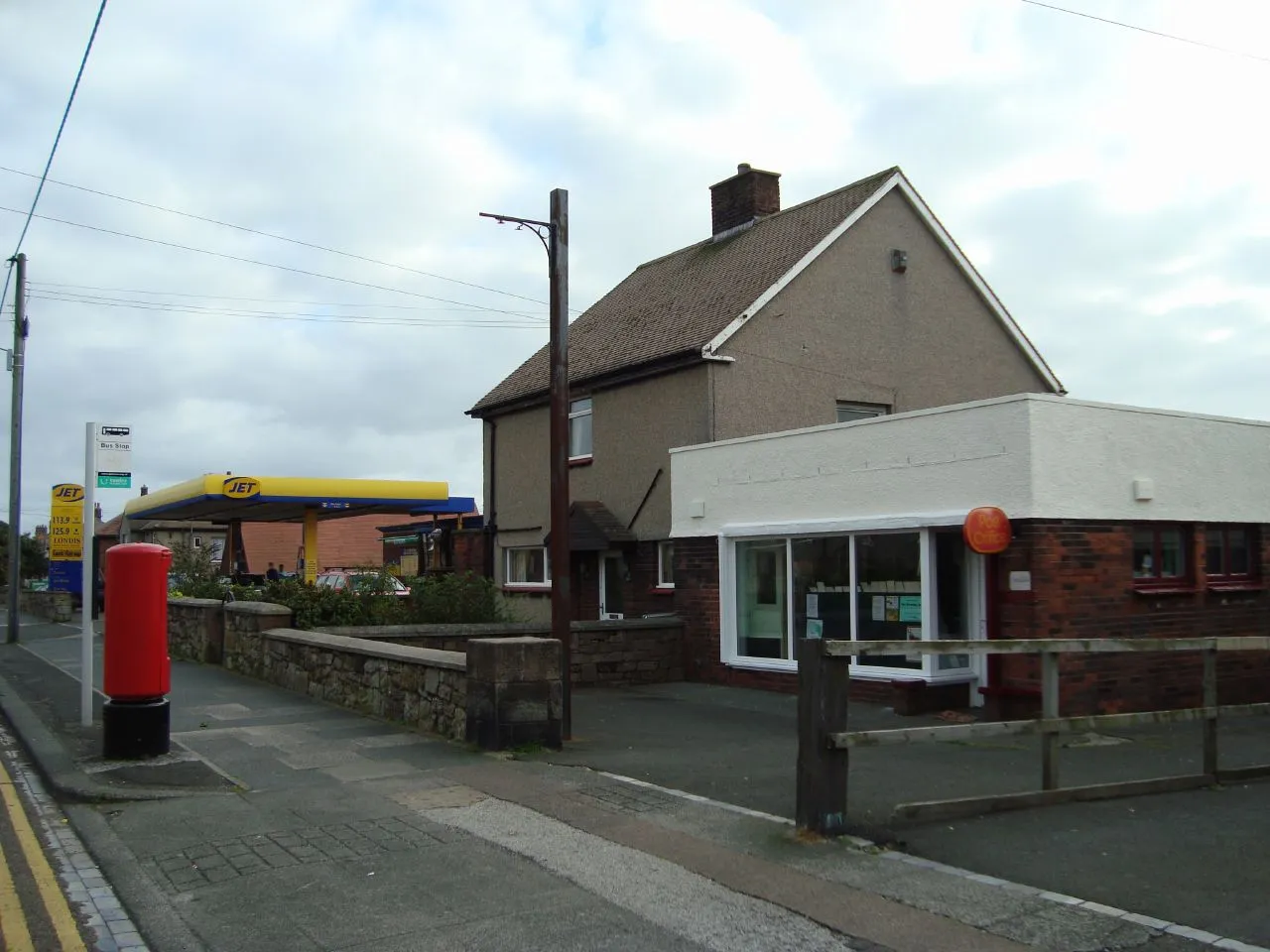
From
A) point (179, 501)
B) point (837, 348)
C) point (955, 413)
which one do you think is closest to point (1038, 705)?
point (955, 413)

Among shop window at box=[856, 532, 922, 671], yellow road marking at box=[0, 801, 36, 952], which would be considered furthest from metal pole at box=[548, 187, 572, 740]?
yellow road marking at box=[0, 801, 36, 952]

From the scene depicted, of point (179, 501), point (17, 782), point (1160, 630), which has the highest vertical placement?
point (179, 501)

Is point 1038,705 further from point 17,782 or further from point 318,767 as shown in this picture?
point 17,782

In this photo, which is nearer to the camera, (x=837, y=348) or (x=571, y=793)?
(x=571, y=793)

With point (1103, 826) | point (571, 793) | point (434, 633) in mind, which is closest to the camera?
point (1103, 826)

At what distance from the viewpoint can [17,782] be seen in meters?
9.20

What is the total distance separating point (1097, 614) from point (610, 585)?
9676 mm

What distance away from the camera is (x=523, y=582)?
78.6ft

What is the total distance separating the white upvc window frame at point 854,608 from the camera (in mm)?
13438

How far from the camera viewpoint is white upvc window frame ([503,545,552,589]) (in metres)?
23.1

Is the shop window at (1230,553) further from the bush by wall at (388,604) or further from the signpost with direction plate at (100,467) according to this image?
the signpost with direction plate at (100,467)

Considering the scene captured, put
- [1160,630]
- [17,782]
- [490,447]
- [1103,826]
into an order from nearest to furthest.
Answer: [1103,826] → [17,782] → [1160,630] → [490,447]

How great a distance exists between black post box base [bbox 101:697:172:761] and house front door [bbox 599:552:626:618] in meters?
11.2

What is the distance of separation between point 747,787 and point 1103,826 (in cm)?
255
